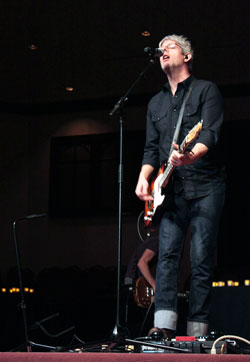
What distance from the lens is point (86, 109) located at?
11.1m

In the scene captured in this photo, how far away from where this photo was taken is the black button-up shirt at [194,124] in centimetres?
291

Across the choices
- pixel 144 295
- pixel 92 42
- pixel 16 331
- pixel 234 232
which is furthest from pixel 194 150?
pixel 234 232

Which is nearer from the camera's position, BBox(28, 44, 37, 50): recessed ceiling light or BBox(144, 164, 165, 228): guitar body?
BBox(144, 164, 165, 228): guitar body

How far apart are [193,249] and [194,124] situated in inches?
25.1

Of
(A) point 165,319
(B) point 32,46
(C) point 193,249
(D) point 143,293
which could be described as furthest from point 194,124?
(B) point 32,46

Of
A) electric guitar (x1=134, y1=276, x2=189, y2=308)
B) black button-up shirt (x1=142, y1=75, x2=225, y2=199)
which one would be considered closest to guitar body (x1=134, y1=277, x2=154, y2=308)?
electric guitar (x1=134, y1=276, x2=189, y2=308)

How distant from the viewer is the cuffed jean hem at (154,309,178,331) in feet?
9.05

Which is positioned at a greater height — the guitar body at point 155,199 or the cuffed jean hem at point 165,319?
the guitar body at point 155,199

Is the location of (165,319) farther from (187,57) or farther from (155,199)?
(187,57)

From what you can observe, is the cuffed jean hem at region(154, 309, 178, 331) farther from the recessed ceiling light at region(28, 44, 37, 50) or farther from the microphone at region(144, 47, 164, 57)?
the recessed ceiling light at region(28, 44, 37, 50)

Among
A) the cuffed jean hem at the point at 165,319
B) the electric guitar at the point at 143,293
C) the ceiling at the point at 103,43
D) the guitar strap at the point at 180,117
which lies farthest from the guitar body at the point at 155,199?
the ceiling at the point at 103,43

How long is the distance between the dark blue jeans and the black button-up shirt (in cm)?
7

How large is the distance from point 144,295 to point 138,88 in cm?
563

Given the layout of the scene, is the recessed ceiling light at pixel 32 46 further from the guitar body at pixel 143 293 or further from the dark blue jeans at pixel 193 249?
the dark blue jeans at pixel 193 249
